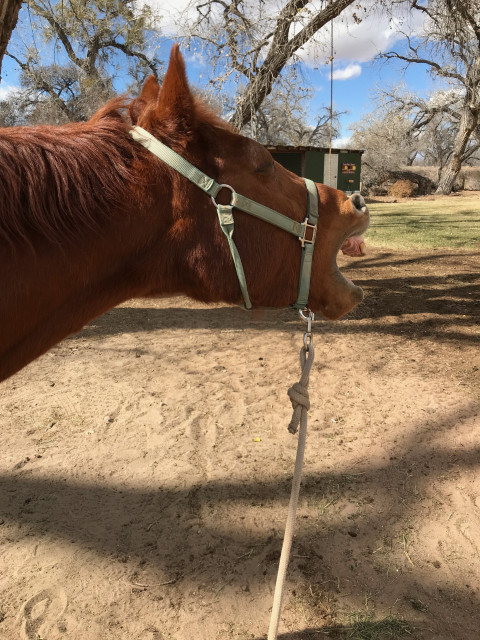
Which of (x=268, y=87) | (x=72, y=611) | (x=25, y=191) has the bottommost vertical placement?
(x=72, y=611)

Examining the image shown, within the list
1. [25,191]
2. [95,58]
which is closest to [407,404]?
[25,191]

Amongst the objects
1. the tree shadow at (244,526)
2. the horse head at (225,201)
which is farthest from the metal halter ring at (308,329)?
the tree shadow at (244,526)

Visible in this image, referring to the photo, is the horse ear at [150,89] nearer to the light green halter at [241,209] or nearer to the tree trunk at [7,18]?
the light green halter at [241,209]

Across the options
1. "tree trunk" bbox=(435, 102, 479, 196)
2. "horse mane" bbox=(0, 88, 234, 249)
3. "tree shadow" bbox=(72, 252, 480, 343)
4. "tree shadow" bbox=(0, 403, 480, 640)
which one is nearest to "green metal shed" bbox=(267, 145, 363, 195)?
"tree shadow" bbox=(72, 252, 480, 343)

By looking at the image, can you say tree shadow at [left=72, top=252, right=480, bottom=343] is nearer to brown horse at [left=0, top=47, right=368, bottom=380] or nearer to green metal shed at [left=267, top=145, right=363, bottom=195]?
brown horse at [left=0, top=47, right=368, bottom=380]

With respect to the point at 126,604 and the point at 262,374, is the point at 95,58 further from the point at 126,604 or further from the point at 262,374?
the point at 126,604

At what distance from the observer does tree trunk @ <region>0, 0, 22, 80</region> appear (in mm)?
3721

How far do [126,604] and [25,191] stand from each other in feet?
6.44

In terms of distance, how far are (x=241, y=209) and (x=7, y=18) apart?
3.74 meters

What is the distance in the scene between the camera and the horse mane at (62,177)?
1.26m

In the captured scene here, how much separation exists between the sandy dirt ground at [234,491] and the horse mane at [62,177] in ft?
3.07

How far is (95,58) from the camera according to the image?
18.2m

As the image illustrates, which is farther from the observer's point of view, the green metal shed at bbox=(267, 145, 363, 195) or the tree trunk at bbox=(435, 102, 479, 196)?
the tree trunk at bbox=(435, 102, 479, 196)

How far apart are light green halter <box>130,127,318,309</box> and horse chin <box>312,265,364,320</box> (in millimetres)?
103
